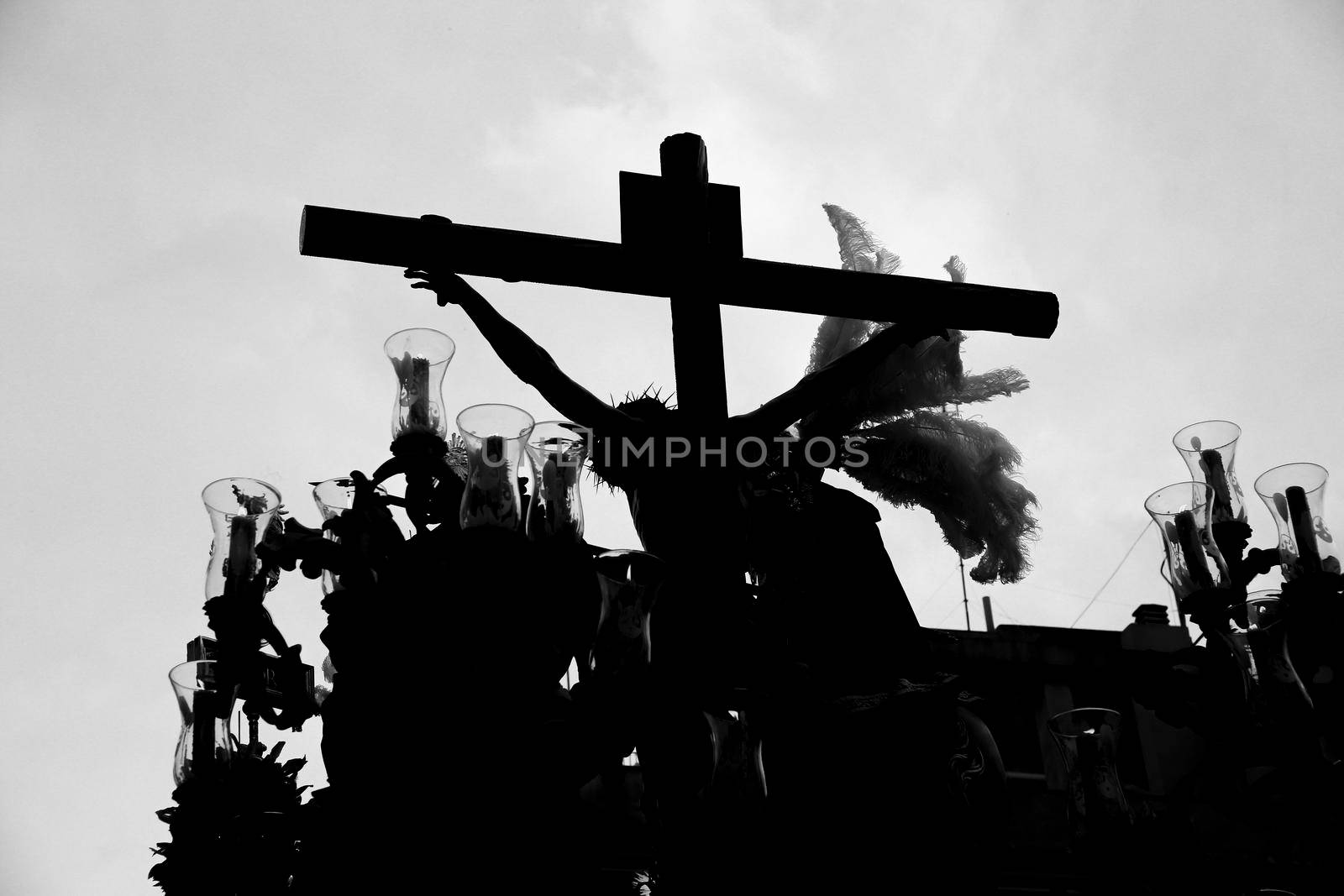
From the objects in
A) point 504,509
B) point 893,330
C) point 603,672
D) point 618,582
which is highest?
point 893,330

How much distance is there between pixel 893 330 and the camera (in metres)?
4.66

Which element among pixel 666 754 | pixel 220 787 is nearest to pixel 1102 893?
pixel 666 754

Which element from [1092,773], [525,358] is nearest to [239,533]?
[525,358]

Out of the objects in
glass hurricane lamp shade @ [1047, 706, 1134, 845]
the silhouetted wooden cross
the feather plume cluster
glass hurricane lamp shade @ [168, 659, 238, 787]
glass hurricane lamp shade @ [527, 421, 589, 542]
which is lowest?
glass hurricane lamp shade @ [1047, 706, 1134, 845]

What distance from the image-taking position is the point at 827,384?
14.4ft

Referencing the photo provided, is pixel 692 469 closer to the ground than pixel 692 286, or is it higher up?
closer to the ground

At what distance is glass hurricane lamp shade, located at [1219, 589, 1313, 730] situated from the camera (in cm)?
363

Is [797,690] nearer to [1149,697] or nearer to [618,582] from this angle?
[618,582]

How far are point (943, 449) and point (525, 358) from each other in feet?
5.30

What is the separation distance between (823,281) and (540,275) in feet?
3.35

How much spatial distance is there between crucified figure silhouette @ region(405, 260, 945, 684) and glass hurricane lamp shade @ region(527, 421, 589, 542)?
0.98 ft

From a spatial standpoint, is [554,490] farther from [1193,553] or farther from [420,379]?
[1193,553]

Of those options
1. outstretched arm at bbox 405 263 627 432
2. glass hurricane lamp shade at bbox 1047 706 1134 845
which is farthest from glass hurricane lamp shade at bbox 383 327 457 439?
glass hurricane lamp shade at bbox 1047 706 1134 845

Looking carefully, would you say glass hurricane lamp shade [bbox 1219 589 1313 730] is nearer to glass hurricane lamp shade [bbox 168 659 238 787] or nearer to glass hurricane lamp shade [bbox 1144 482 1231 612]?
glass hurricane lamp shade [bbox 1144 482 1231 612]
